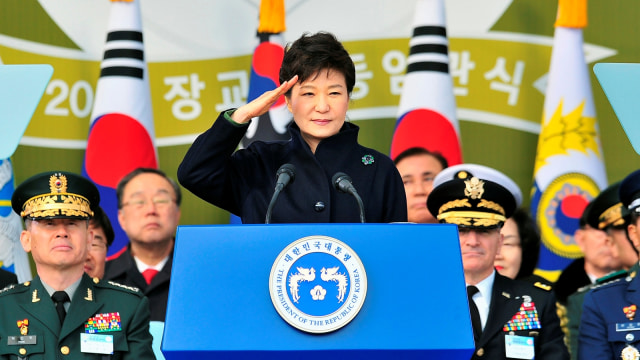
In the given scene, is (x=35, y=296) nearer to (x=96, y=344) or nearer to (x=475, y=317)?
(x=96, y=344)

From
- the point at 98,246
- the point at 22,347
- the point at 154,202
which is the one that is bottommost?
the point at 22,347

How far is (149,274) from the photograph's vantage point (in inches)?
175

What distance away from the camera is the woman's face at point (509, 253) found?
165 inches

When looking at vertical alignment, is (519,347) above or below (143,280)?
below

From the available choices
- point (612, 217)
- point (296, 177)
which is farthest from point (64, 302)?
point (612, 217)

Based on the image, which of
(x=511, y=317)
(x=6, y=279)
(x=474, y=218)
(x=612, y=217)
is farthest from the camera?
(x=612, y=217)

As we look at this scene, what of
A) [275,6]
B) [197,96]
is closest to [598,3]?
[275,6]

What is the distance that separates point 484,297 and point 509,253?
1.03 m

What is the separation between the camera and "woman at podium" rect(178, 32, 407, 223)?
2.16 metres

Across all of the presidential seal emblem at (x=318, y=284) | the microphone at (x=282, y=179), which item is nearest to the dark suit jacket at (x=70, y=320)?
the microphone at (x=282, y=179)

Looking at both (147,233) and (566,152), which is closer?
(147,233)

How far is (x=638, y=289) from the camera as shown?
118 inches

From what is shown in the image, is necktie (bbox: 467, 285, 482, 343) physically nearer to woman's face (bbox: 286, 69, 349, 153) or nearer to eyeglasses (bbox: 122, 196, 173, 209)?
woman's face (bbox: 286, 69, 349, 153)

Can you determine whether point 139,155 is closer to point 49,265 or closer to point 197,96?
point 197,96
